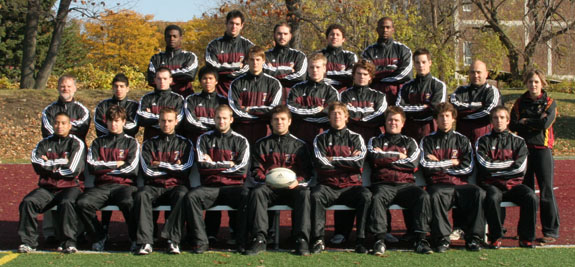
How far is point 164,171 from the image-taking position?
263 inches

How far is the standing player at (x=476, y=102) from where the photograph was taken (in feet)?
23.5

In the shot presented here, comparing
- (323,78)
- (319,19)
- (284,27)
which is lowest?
(323,78)

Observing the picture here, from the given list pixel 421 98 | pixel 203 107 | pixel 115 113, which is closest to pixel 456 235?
pixel 421 98

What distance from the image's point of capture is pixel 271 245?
21.6ft

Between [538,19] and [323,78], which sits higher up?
[538,19]

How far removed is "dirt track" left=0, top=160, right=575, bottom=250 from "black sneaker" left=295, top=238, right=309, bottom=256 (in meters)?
0.50

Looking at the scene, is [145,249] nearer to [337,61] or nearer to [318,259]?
[318,259]

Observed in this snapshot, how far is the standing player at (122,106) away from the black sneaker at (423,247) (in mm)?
3633

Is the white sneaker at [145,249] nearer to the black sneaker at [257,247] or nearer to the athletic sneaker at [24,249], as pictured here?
the black sneaker at [257,247]

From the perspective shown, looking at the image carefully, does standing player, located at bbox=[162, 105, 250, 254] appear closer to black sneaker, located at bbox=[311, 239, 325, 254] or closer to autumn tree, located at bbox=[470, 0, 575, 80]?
black sneaker, located at bbox=[311, 239, 325, 254]

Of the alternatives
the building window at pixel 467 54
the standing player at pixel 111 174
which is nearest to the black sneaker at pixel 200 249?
the standing player at pixel 111 174

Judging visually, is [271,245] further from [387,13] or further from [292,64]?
[387,13]

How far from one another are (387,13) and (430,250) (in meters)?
13.6

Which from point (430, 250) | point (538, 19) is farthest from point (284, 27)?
point (538, 19)
